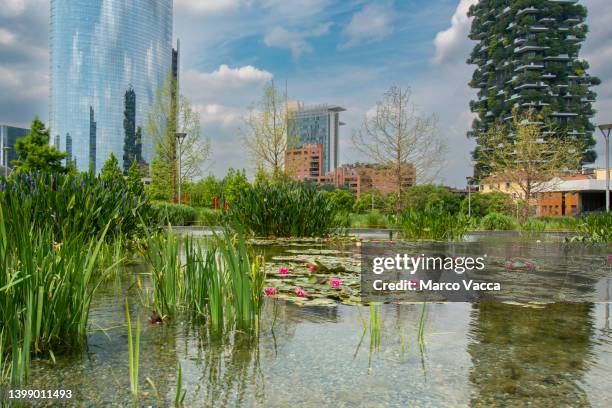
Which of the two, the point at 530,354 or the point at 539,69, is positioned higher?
the point at 539,69

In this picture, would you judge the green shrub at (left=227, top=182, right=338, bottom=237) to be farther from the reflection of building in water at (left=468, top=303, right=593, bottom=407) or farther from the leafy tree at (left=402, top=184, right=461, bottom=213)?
the leafy tree at (left=402, top=184, right=461, bottom=213)

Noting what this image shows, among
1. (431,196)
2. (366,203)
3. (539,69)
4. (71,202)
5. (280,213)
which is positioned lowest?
(280,213)

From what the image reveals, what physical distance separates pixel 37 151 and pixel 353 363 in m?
33.8

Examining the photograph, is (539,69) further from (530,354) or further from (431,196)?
(530,354)

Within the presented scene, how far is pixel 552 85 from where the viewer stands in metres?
86.9

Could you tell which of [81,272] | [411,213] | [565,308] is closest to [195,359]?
[81,272]

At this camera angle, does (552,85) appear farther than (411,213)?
Yes

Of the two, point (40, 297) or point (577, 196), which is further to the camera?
point (577, 196)

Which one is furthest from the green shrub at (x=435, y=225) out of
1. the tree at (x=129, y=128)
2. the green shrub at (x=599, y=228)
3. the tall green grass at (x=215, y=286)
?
the tree at (x=129, y=128)

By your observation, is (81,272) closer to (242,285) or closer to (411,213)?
(242,285)

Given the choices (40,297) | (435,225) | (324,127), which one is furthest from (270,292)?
(324,127)

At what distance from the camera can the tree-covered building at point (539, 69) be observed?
84.2 m

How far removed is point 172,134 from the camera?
33250 millimetres

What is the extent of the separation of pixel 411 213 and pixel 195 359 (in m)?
10.1
